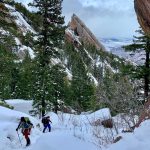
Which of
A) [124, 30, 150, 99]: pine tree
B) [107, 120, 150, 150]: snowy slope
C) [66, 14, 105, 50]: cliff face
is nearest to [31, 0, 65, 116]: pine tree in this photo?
[124, 30, 150, 99]: pine tree

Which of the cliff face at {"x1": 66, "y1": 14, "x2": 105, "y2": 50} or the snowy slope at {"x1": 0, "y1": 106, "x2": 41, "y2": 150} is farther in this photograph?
the cliff face at {"x1": 66, "y1": 14, "x2": 105, "y2": 50}

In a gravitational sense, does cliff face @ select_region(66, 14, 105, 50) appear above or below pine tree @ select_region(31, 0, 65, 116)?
above

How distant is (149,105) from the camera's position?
33.2ft

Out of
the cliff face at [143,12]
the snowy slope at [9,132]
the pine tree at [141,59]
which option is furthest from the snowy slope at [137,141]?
the pine tree at [141,59]

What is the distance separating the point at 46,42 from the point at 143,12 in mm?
25435

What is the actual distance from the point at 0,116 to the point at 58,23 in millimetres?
15343

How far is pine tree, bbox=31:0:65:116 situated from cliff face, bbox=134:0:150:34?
24.8m

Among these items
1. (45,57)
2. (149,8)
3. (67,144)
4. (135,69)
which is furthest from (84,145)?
(45,57)

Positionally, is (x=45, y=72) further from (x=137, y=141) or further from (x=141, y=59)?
(x=137, y=141)

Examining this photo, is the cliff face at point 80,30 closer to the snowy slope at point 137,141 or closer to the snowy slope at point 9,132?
the snowy slope at point 9,132

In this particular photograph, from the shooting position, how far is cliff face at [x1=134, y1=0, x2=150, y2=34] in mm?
10297

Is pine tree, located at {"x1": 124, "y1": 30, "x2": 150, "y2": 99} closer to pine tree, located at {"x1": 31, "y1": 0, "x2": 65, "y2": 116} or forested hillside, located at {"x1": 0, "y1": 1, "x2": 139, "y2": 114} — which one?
forested hillside, located at {"x1": 0, "y1": 1, "x2": 139, "y2": 114}

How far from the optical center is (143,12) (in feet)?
34.6

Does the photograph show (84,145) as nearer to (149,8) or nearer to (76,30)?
(149,8)
